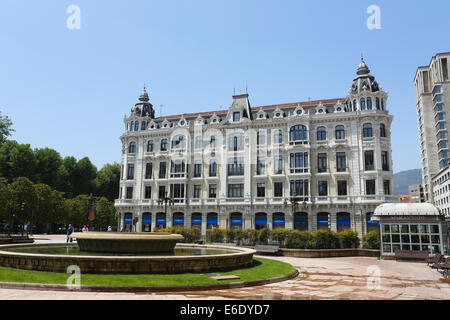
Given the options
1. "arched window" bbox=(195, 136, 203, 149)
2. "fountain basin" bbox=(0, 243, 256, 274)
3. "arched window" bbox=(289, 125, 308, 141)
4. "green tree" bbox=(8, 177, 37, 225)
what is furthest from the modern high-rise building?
"green tree" bbox=(8, 177, 37, 225)

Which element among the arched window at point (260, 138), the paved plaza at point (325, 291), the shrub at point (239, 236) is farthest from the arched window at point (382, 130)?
the paved plaza at point (325, 291)

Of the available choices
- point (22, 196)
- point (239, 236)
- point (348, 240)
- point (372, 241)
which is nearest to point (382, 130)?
point (372, 241)


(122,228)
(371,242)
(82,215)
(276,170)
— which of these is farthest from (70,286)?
(82,215)

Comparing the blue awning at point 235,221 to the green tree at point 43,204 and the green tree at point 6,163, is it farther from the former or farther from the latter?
the green tree at point 6,163

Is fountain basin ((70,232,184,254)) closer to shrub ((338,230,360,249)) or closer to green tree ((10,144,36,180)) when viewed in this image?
shrub ((338,230,360,249))

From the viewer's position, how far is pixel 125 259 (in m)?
13.2

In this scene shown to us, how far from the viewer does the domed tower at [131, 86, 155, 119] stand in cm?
5894

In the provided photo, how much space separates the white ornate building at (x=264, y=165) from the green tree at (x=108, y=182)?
2391 centimetres

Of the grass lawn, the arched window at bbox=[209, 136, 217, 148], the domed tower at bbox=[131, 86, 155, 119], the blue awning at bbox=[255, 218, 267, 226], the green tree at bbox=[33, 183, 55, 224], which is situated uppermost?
the domed tower at bbox=[131, 86, 155, 119]

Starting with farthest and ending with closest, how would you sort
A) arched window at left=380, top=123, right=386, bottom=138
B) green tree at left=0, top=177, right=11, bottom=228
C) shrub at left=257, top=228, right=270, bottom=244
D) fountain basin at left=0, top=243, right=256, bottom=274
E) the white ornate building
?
green tree at left=0, top=177, right=11, bottom=228 < arched window at left=380, top=123, right=386, bottom=138 < the white ornate building < shrub at left=257, top=228, right=270, bottom=244 < fountain basin at left=0, top=243, right=256, bottom=274

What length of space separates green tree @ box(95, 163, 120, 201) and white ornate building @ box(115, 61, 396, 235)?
23.9 meters
